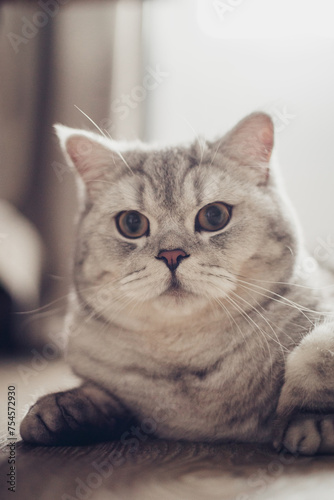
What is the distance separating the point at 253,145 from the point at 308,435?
2.19ft

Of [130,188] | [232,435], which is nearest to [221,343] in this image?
[232,435]

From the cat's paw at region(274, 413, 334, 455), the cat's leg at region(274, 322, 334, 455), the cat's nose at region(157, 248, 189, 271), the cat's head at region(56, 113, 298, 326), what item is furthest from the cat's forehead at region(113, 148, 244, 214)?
the cat's paw at region(274, 413, 334, 455)

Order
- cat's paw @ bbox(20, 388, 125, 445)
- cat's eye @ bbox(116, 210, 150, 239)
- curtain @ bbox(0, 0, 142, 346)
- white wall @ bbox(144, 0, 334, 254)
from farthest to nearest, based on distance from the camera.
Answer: curtain @ bbox(0, 0, 142, 346) → white wall @ bbox(144, 0, 334, 254) → cat's eye @ bbox(116, 210, 150, 239) → cat's paw @ bbox(20, 388, 125, 445)

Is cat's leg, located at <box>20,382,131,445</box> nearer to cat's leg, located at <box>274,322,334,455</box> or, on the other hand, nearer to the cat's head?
the cat's head

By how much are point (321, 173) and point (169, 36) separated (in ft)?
2.43

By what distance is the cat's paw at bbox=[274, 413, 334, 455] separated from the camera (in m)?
0.81

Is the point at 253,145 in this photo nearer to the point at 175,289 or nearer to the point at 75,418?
the point at 175,289

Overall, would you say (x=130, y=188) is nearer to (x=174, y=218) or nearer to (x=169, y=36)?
(x=174, y=218)

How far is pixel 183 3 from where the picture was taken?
155 cm

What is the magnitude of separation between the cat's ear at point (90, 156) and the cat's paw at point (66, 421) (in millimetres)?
515

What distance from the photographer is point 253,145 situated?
→ 1113mm

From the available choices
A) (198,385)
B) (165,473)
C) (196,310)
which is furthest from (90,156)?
(165,473)

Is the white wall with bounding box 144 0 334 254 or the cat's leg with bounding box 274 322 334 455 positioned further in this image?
the white wall with bounding box 144 0 334 254

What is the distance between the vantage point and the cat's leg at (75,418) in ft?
3.05
